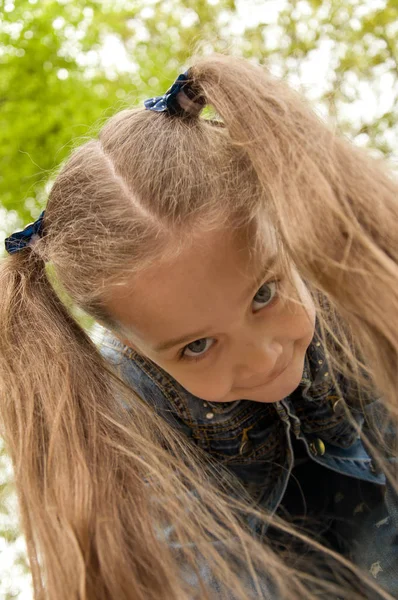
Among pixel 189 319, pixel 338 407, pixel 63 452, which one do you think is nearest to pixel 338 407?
pixel 338 407

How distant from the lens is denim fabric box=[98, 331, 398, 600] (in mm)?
1245

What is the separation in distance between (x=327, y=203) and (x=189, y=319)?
27 cm

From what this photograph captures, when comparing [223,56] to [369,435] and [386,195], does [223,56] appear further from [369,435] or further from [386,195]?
[369,435]

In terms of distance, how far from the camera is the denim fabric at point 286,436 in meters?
1.25

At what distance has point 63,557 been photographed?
846mm

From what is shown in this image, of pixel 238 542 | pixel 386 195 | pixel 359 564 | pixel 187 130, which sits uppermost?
pixel 187 130

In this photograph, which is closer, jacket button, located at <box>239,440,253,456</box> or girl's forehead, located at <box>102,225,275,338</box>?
girl's forehead, located at <box>102,225,275,338</box>

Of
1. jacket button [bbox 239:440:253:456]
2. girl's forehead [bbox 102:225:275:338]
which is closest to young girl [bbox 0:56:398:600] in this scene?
girl's forehead [bbox 102:225:275:338]

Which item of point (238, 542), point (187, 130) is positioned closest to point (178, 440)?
point (238, 542)

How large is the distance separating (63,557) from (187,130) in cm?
63

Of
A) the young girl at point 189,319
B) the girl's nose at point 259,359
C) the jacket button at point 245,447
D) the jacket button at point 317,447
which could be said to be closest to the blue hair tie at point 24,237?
the young girl at point 189,319

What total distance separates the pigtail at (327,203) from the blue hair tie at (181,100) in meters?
0.09

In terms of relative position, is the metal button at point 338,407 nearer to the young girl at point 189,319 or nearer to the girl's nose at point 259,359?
the young girl at point 189,319

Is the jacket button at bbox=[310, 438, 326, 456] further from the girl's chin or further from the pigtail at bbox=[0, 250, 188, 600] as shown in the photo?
the pigtail at bbox=[0, 250, 188, 600]
